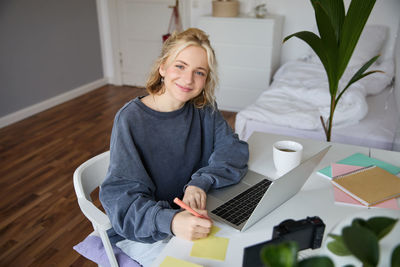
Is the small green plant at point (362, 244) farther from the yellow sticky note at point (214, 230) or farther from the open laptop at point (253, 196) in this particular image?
the yellow sticky note at point (214, 230)

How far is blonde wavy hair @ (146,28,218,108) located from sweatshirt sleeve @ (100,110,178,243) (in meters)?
0.20

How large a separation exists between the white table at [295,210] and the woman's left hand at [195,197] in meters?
0.10

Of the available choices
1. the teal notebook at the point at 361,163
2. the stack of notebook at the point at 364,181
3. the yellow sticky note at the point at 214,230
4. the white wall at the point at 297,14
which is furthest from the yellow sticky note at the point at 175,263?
the white wall at the point at 297,14

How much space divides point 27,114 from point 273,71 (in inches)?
104

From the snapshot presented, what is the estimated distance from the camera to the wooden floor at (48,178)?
6.24 feet

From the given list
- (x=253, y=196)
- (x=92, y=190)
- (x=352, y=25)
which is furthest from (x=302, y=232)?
(x=352, y=25)

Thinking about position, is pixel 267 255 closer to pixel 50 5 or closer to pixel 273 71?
pixel 273 71

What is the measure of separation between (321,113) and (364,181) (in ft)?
3.80

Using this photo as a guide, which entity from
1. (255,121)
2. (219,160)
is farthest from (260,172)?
(255,121)

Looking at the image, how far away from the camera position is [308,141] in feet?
4.93

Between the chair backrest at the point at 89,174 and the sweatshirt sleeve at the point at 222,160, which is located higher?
the sweatshirt sleeve at the point at 222,160

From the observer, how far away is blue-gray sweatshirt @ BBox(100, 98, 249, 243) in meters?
0.98

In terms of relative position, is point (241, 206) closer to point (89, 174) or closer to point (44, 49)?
point (89, 174)

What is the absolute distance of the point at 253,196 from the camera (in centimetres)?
110
